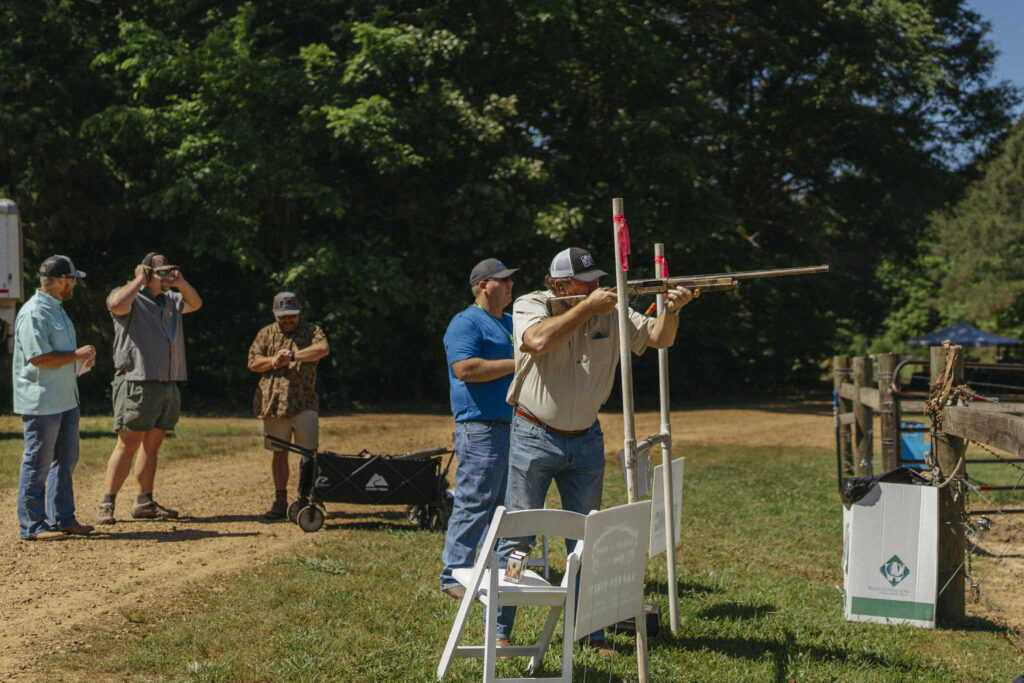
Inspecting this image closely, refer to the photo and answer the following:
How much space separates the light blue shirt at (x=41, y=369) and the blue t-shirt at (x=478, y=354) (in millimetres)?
3249

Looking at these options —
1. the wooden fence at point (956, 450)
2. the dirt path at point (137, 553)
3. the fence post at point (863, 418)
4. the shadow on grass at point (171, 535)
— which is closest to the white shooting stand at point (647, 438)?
the wooden fence at point (956, 450)

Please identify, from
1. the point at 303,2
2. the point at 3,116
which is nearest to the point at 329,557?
the point at 3,116

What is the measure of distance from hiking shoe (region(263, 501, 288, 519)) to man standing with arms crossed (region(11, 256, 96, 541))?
57.7 inches

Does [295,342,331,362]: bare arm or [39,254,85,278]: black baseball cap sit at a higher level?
[39,254,85,278]: black baseball cap

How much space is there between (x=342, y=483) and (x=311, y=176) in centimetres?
1354

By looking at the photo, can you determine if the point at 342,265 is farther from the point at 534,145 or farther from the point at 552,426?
the point at 552,426

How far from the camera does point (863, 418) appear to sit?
396 inches

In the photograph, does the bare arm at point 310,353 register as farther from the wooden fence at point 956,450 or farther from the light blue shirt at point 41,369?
the wooden fence at point 956,450

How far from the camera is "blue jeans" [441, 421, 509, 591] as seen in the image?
214 inches

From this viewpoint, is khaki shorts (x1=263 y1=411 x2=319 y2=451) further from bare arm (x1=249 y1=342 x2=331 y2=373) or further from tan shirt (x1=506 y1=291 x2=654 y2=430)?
tan shirt (x1=506 y1=291 x2=654 y2=430)

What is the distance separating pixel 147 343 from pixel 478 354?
3525mm

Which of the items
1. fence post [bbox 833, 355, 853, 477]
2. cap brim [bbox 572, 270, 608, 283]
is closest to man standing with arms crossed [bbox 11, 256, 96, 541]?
cap brim [bbox 572, 270, 608, 283]

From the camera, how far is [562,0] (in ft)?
66.3

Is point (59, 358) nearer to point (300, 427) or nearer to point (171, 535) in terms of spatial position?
point (171, 535)
